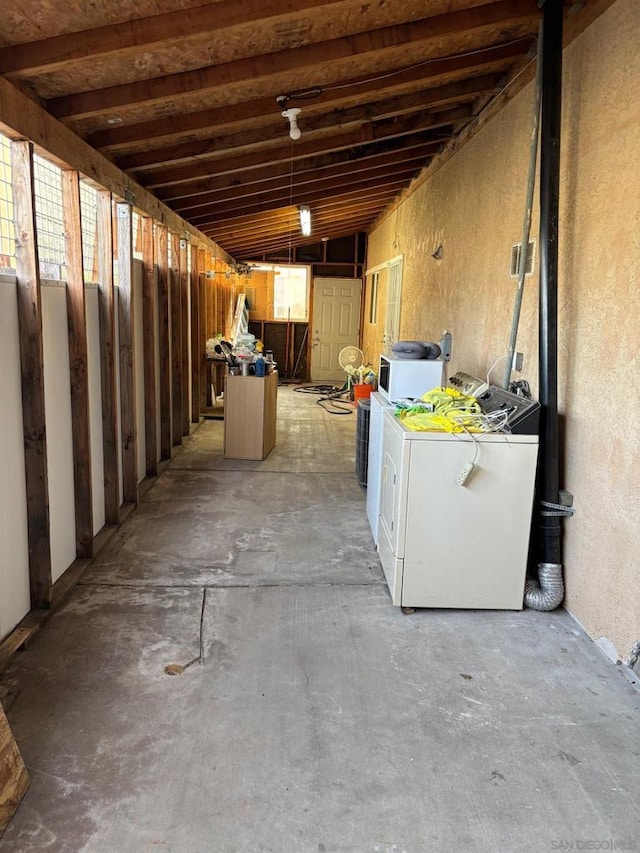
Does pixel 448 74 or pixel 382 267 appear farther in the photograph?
pixel 382 267

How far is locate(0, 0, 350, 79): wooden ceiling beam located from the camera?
7.77ft

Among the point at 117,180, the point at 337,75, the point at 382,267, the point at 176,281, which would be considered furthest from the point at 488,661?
the point at 382,267

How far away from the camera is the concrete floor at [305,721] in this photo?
5.54 ft

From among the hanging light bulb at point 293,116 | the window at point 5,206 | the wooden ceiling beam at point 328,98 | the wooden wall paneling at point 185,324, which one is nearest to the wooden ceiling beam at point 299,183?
the wooden wall paneling at point 185,324

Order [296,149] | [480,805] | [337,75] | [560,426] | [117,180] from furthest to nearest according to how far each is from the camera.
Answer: [296,149], [117,180], [337,75], [560,426], [480,805]

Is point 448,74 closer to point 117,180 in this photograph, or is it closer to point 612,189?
point 612,189

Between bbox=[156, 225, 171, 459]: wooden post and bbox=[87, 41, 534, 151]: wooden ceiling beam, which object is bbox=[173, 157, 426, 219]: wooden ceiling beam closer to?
bbox=[156, 225, 171, 459]: wooden post

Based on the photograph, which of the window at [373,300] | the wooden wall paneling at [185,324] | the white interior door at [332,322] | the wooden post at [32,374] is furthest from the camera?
the white interior door at [332,322]

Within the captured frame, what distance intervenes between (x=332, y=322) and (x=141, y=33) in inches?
384

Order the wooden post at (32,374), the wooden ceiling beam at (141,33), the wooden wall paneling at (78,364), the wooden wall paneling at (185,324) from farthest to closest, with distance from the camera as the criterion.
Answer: the wooden wall paneling at (185,324), the wooden wall paneling at (78,364), the wooden post at (32,374), the wooden ceiling beam at (141,33)

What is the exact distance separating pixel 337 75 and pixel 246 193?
2458 millimetres

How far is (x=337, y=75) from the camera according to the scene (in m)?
3.44

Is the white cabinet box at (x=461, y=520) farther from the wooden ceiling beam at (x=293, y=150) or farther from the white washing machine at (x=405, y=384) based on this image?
the wooden ceiling beam at (x=293, y=150)

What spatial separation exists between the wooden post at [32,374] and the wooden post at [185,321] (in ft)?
11.1
